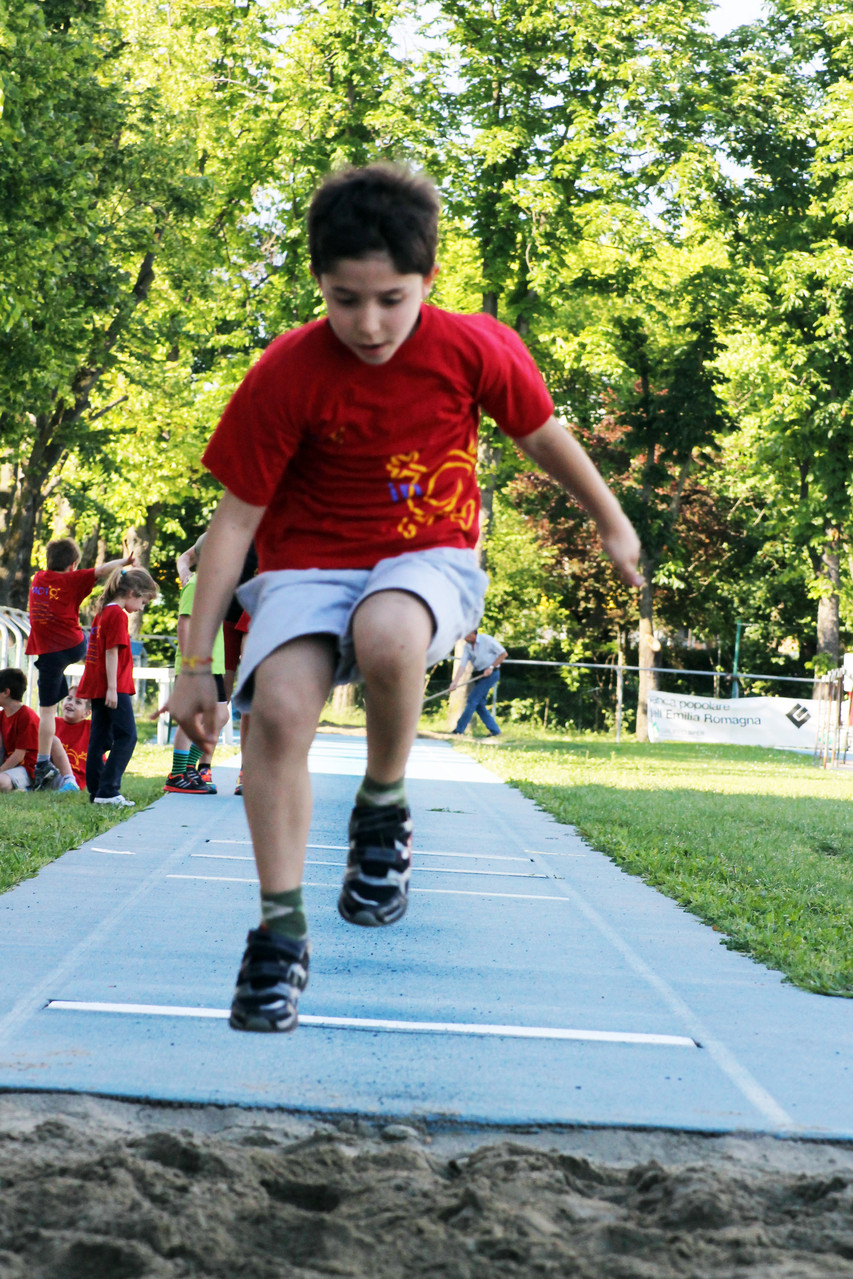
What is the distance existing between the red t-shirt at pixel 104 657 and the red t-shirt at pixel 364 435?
20.8ft

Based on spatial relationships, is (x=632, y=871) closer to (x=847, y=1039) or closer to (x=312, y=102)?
(x=847, y=1039)

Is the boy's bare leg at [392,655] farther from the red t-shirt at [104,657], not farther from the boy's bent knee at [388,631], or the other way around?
the red t-shirt at [104,657]

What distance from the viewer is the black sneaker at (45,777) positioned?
10.9 meters

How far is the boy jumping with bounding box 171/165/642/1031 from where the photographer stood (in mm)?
3072

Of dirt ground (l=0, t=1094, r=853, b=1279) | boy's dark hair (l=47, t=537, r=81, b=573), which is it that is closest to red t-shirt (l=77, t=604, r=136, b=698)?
boy's dark hair (l=47, t=537, r=81, b=573)

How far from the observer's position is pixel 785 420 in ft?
98.6

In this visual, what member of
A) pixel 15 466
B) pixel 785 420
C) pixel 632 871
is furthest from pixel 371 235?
pixel 785 420

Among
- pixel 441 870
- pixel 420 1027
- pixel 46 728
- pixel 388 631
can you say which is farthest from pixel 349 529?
pixel 46 728

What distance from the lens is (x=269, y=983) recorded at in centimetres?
311

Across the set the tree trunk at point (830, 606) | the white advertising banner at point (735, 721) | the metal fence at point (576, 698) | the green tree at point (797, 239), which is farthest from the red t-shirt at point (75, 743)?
the tree trunk at point (830, 606)

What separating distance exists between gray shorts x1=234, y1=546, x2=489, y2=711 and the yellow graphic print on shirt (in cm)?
8

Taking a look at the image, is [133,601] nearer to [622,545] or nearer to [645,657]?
[622,545]

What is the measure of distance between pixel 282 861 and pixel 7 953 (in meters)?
2.32

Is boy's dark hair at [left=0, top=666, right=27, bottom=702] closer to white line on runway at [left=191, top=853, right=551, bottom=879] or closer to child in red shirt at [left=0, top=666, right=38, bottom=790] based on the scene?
child in red shirt at [left=0, top=666, right=38, bottom=790]
